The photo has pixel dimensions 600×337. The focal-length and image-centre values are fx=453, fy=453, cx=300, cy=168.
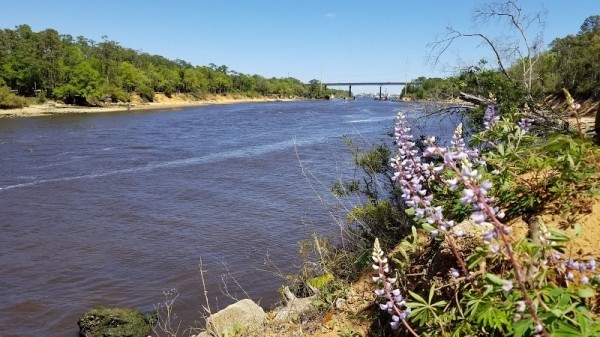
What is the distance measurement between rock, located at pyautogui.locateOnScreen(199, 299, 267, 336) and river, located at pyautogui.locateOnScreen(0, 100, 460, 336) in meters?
0.42

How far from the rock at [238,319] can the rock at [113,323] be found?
2.24 m

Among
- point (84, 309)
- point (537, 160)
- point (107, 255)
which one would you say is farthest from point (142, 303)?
point (537, 160)

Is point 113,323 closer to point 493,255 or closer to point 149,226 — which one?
point 149,226

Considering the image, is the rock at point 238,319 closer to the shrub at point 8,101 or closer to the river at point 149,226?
the river at point 149,226

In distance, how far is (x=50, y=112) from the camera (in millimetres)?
64312

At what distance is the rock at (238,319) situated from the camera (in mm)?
5836

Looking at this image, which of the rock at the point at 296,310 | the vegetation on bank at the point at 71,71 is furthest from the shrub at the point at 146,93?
the rock at the point at 296,310

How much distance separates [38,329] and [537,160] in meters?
8.76

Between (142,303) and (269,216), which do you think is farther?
(269,216)

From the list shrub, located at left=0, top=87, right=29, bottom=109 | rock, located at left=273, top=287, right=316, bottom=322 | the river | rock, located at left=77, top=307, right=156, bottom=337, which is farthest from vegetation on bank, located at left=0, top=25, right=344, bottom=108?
rock, located at left=273, top=287, right=316, bottom=322

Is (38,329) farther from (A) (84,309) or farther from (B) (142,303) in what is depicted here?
(B) (142,303)

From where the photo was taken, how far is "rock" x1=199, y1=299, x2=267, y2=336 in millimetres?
5836

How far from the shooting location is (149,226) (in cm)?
1381

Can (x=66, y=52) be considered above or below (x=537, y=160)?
above
